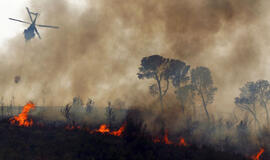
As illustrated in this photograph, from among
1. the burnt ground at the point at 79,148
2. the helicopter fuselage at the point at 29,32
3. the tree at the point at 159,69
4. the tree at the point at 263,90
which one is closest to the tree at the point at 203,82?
the tree at the point at 159,69

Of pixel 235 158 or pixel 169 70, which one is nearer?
pixel 235 158

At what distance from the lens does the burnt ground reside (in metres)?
22.1

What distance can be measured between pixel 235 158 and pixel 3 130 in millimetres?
28197

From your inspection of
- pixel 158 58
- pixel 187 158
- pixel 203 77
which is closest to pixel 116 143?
pixel 187 158

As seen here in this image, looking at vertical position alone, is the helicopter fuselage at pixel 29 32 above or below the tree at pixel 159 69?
above

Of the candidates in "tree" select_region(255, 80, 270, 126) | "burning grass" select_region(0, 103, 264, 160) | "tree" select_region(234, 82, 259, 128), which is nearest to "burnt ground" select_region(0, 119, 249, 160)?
"burning grass" select_region(0, 103, 264, 160)

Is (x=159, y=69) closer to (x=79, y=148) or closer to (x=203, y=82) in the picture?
(x=203, y=82)

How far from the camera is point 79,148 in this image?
2400cm

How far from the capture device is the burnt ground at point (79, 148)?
72.6 feet

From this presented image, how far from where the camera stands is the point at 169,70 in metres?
59.2

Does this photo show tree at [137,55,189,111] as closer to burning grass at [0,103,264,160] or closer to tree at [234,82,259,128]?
tree at [234,82,259,128]

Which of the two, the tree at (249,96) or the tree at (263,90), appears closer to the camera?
the tree at (263,90)

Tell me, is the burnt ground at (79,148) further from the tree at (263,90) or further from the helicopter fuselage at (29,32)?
the tree at (263,90)

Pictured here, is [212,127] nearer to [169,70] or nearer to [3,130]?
[169,70]
